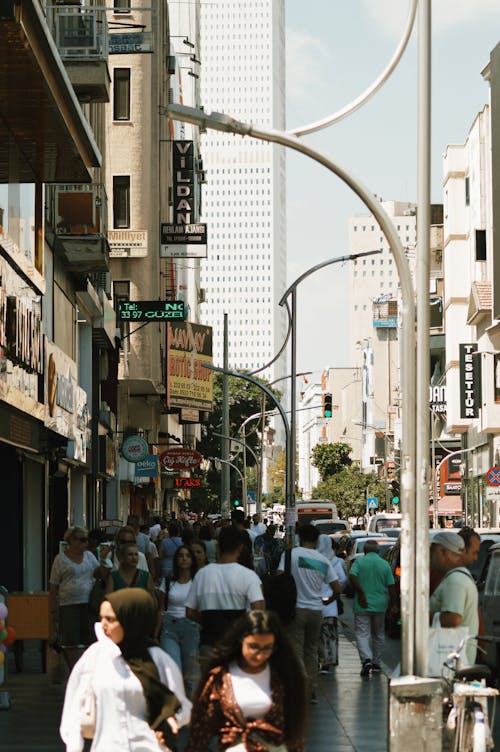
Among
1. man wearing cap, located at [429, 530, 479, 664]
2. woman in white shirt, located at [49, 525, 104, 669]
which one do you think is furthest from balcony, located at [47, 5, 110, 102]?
man wearing cap, located at [429, 530, 479, 664]

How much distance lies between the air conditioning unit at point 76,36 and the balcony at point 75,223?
294cm

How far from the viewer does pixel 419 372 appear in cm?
1185

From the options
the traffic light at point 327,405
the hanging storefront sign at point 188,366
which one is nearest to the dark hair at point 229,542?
the traffic light at point 327,405

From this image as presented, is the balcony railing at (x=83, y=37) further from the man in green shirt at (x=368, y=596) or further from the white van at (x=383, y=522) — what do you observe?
the white van at (x=383, y=522)

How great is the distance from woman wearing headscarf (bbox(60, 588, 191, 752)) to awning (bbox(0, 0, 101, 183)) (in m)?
10.2

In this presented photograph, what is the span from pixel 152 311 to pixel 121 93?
11606 millimetres

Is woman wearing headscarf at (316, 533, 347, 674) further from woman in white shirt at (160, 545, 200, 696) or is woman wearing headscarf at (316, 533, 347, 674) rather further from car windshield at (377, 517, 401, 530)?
car windshield at (377, 517, 401, 530)

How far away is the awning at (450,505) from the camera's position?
297ft

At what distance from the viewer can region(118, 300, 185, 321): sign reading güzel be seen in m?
41.6

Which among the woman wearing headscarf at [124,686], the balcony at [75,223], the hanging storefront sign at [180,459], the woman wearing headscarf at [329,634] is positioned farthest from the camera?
the hanging storefront sign at [180,459]

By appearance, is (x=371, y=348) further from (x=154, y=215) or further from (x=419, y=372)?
(x=419, y=372)

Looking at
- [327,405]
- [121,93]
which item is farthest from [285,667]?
[121,93]

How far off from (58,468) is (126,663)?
25.6m

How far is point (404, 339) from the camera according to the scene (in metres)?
11.9
